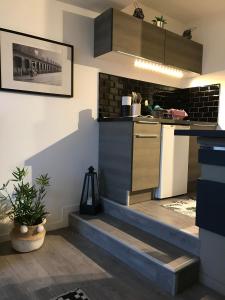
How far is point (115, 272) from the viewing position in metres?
1.86

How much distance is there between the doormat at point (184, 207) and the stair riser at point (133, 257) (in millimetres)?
701

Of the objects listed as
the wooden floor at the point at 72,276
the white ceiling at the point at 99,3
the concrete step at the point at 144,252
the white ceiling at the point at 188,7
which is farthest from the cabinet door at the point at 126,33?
the wooden floor at the point at 72,276

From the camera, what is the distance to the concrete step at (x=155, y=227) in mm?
1858

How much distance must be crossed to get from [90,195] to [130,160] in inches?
24.3

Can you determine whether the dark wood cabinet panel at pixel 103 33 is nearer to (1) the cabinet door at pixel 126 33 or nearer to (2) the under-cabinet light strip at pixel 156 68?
(1) the cabinet door at pixel 126 33

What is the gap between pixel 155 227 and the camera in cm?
214

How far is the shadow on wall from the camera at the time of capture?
2547mm

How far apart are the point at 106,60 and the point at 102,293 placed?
230cm

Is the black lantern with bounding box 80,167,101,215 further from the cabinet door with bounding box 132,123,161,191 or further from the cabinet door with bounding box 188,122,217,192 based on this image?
the cabinet door with bounding box 188,122,217,192

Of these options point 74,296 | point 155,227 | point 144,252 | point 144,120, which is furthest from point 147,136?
point 74,296

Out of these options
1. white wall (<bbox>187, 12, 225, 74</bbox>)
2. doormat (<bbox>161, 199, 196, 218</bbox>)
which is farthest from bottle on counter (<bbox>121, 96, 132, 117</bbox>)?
white wall (<bbox>187, 12, 225, 74</bbox>)

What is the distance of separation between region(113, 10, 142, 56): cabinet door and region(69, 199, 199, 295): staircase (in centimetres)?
161

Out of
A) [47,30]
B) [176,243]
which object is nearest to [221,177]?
[176,243]

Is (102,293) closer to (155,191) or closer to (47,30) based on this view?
(155,191)
